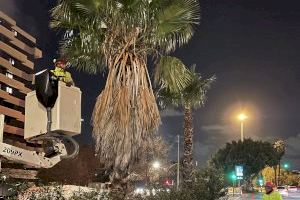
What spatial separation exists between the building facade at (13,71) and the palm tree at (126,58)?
85.5 meters

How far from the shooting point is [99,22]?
38.3 ft

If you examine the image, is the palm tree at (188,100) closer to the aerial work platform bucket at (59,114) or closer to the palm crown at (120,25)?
the palm crown at (120,25)

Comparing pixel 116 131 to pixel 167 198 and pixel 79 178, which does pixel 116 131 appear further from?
pixel 79 178

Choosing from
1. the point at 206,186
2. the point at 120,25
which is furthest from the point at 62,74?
the point at 206,186

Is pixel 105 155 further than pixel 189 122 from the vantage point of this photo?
No

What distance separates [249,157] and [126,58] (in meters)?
83.8

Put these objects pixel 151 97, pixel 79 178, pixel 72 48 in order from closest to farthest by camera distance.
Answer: pixel 151 97, pixel 72 48, pixel 79 178

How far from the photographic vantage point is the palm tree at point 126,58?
11.6 meters

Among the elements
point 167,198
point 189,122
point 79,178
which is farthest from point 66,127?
point 79,178

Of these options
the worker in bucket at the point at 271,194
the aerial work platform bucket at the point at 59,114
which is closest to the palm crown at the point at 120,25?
the worker in bucket at the point at 271,194

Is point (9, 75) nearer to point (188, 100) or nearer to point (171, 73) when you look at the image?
point (188, 100)

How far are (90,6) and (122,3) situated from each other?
0.88 meters

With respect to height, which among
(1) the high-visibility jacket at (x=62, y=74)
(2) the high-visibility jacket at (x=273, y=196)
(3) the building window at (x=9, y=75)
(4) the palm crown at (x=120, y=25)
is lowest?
(2) the high-visibility jacket at (x=273, y=196)

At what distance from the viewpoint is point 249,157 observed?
305ft
